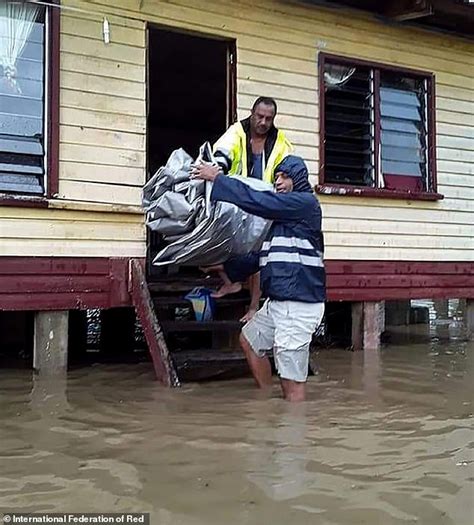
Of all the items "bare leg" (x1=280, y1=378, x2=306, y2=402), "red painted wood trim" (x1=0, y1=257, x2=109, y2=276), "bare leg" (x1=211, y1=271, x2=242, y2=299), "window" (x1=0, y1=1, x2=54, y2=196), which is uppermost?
"window" (x1=0, y1=1, x2=54, y2=196)

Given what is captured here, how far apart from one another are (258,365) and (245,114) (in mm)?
2868

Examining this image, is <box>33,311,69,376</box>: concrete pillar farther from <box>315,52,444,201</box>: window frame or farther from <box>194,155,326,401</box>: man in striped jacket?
<box>315,52,444,201</box>: window frame

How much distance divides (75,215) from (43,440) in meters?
2.68

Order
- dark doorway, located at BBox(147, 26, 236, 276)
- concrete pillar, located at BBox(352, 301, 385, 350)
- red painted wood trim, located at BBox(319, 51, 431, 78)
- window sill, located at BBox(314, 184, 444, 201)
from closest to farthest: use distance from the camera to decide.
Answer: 1. window sill, located at BBox(314, 184, 444, 201)
2. red painted wood trim, located at BBox(319, 51, 431, 78)
3. concrete pillar, located at BBox(352, 301, 385, 350)
4. dark doorway, located at BBox(147, 26, 236, 276)

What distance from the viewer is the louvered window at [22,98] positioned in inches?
230

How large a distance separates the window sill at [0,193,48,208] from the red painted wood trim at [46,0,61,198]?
0.10 metres

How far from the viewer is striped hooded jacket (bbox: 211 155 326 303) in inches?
177

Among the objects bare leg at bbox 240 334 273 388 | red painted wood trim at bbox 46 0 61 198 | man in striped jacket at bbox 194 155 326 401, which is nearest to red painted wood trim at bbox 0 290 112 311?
red painted wood trim at bbox 46 0 61 198

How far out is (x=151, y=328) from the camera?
5652 mm

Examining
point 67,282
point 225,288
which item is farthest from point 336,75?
point 67,282

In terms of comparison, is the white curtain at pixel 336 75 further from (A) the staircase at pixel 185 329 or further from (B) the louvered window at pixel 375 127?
(A) the staircase at pixel 185 329

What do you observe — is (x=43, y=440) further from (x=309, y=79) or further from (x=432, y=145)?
(x=432, y=145)

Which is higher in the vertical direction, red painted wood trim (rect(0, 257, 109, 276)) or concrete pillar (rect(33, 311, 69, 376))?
red painted wood trim (rect(0, 257, 109, 276))

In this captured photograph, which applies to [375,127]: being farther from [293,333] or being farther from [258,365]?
[293,333]
